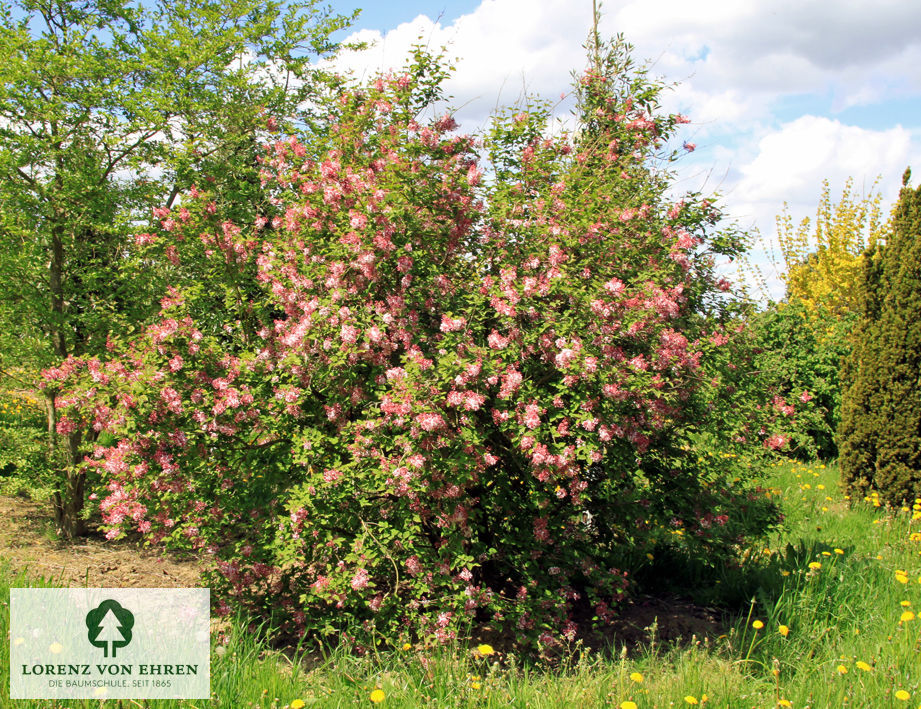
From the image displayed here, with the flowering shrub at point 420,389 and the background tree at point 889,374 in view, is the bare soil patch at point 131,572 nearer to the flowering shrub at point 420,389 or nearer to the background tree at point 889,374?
the flowering shrub at point 420,389

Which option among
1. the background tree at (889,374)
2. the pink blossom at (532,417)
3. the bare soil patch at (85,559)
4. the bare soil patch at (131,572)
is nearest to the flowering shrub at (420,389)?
the pink blossom at (532,417)

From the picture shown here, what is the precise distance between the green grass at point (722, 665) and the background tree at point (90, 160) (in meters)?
2.50

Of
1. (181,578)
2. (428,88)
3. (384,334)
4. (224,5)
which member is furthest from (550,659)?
(224,5)

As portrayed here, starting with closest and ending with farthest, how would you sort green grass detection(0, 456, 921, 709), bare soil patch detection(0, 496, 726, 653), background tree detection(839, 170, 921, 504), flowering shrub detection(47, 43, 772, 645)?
green grass detection(0, 456, 921, 709), flowering shrub detection(47, 43, 772, 645), bare soil patch detection(0, 496, 726, 653), background tree detection(839, 170, 921, 504)

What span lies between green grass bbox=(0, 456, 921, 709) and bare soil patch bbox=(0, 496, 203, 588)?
42.3 inches

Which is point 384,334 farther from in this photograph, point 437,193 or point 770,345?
point 770,345

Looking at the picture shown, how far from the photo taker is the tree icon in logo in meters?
3.18

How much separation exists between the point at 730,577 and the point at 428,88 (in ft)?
11.8

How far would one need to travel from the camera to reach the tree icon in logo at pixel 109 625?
3.18 m

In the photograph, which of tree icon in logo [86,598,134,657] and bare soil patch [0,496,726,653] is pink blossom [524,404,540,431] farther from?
tree icon in logo [86,598,134,657]

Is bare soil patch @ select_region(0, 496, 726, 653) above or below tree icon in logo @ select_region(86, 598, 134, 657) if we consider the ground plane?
below

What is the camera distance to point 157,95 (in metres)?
5.92

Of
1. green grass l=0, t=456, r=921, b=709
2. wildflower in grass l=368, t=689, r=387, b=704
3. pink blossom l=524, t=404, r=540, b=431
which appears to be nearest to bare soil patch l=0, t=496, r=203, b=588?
green grass l=0, t=456, r=921, b=709

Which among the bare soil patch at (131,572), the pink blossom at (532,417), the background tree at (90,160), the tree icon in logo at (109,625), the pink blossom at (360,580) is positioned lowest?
the bare soil patch at (131,572)
